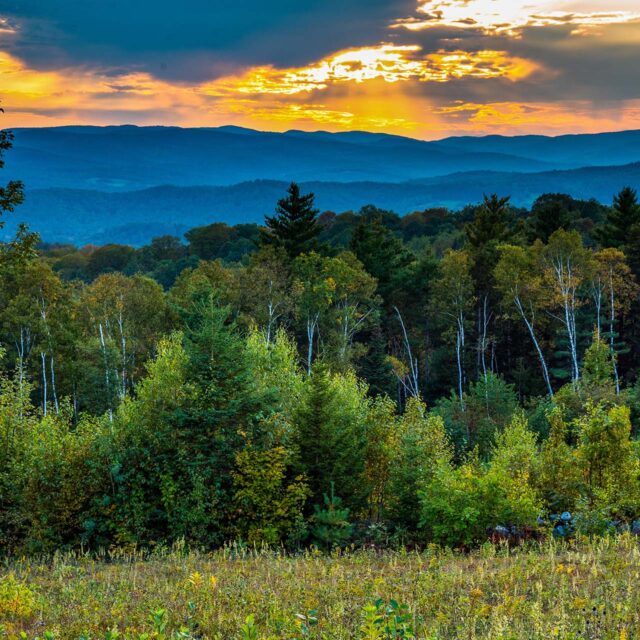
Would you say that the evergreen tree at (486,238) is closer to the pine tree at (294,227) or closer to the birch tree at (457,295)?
the birch tree at (457,295)

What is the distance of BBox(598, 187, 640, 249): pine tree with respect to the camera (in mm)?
62969

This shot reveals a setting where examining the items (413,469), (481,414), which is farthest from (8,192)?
(481,414)

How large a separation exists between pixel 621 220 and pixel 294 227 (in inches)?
1236

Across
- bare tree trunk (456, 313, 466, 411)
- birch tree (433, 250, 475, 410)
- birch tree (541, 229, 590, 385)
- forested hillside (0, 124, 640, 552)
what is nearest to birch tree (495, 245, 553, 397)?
forested hillside (0, 124, 640, 552)

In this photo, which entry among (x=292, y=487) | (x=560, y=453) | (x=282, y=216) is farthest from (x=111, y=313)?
(x=560, y=453)

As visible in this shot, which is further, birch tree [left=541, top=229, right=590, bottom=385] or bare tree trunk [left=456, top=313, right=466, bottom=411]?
bare tree trunk [left=456, top=313, right=466, bottom=411]

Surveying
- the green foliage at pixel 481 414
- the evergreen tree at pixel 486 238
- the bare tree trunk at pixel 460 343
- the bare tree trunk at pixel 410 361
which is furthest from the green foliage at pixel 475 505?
the evergreen tree at pixel 486 238

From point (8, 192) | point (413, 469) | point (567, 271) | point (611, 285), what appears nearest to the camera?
point (413, 469)

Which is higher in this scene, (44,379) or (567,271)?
(567,271)

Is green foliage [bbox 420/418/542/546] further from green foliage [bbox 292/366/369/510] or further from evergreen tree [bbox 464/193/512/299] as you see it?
evergreen tree [bbox 464/193/512/299]

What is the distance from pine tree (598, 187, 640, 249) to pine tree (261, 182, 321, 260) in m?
27.6

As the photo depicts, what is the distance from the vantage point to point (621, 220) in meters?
63.7

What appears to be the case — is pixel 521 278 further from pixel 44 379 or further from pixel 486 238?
pixel 44 379

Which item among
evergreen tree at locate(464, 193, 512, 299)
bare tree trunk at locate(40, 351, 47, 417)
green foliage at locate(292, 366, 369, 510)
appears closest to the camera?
green foliage at locate(292, 366, 369, 510)
